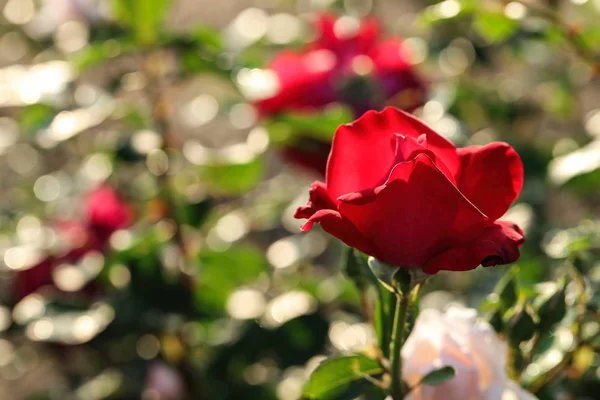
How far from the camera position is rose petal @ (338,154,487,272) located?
1.24 feet

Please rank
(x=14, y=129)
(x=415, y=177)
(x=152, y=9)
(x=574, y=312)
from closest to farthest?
(x=415, y=177) < (x=574, y=312) < (x=152, y=9) < (x=14, y=129)

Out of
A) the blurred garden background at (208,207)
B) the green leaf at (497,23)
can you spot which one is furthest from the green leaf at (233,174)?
the green leaf at (497,23)

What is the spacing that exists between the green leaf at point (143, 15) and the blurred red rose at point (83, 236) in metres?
0.35

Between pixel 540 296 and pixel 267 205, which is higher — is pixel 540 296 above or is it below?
above

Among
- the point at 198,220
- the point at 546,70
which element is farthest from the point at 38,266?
the point at 546,70

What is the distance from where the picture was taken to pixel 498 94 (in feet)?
4.04

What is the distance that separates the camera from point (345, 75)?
102cm

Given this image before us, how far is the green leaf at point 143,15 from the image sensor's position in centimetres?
89

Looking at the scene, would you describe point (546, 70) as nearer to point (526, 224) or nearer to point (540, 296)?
point (526, 224)

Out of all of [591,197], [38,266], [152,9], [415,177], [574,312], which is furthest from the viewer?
[591,197]

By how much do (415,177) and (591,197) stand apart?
3.86 ft

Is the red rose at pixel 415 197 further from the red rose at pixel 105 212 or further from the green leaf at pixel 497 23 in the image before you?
A: the red rose at pixel 105 212

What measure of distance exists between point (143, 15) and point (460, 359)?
590 mm

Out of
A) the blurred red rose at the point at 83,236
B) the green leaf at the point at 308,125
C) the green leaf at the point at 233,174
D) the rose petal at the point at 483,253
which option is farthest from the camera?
the blurred red rose at the point at 83,236
